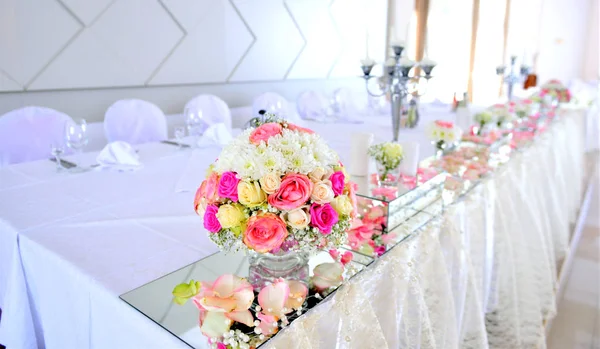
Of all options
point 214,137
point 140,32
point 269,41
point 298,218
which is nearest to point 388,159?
point 298,218

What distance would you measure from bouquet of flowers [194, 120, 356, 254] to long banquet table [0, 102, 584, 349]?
0.55 feet

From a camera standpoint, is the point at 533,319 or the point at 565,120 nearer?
the point at 533,319

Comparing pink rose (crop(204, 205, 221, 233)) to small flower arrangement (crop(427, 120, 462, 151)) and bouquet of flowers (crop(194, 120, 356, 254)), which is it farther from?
small flower arrangement (crop(427, 120, 462, 151))

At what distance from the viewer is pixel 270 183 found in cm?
69

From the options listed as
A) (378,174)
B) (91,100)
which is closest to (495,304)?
(378,174)

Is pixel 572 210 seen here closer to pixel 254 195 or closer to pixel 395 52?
pixel 395 52

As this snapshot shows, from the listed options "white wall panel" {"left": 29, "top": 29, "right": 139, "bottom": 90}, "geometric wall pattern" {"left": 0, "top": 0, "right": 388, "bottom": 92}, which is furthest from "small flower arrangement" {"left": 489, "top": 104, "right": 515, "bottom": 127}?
"white wall panel" {"left": 29, "top": 29, "right": 139, "bottom": 90}

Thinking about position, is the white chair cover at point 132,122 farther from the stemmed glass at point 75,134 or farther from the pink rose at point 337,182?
the pink rose at point 337,182

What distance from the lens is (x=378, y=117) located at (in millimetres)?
3500

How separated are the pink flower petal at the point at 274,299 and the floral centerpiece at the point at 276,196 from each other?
7 centimetres

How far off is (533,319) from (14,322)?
1.95 metres

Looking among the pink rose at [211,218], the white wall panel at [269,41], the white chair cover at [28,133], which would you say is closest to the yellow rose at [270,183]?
the pink rose at [211,218]

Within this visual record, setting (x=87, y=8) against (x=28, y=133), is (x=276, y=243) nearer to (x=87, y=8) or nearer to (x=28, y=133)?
(x=28, y=133)

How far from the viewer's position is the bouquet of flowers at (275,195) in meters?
0.70
